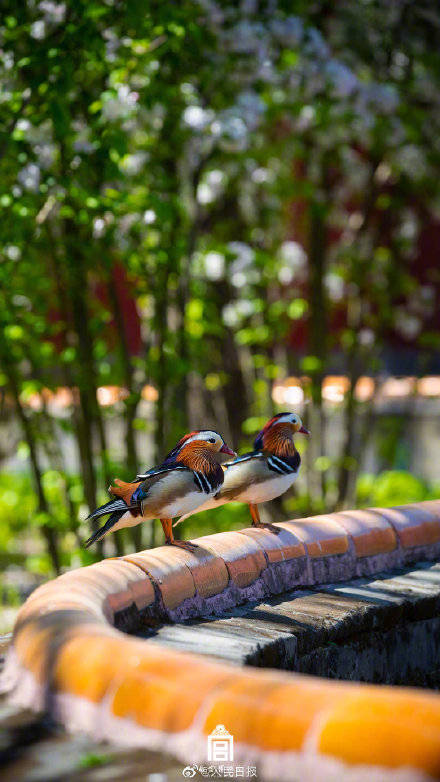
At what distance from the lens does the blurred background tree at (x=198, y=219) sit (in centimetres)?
545

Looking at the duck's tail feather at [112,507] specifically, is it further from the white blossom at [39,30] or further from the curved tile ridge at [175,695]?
the white blossom at [39,30]

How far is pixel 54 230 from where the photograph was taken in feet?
25.7

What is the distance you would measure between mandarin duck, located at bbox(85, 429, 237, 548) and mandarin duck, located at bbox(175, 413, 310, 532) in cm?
22

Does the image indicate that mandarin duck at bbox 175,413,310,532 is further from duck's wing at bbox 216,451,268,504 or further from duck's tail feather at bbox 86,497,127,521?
duck's tail feather at bbox 86,497,127,521

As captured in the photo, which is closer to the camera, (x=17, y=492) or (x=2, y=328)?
(x=2, y=328)

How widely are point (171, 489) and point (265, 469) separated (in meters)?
0.56

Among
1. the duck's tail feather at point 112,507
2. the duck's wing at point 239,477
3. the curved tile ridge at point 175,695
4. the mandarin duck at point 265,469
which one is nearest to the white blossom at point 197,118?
the mandarin duck at point 265,469

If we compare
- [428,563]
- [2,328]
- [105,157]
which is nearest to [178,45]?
[105,157]

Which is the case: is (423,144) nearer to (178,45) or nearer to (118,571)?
(178,45)

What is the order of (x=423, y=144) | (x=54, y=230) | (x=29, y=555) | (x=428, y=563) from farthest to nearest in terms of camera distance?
(x=29, y=555), (x=423, y=144), (x=54, y=230), (x=428, y=563)

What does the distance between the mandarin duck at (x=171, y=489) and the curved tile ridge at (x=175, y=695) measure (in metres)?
0.21

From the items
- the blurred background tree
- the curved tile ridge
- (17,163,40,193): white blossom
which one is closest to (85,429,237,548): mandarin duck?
the curved tile ridge

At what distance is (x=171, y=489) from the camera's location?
338 cm

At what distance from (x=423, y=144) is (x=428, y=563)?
528 cm
